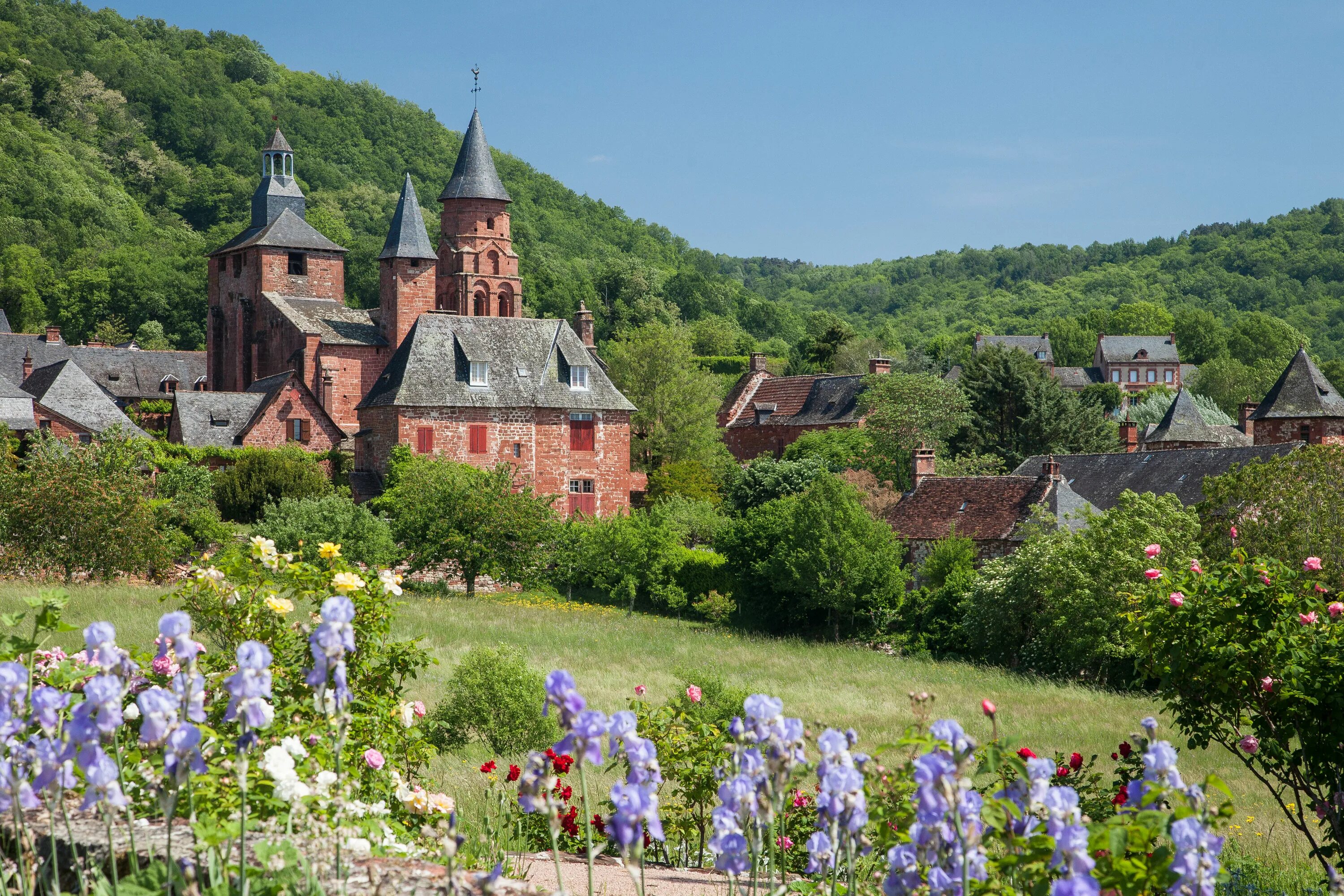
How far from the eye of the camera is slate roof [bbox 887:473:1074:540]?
37.5 m

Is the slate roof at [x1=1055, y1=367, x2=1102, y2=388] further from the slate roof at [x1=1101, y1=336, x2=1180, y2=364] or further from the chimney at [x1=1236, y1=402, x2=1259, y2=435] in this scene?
the chimney at [x1=1236, y1=402, x2=1259, y2=435]

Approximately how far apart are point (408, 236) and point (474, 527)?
66.7 feet

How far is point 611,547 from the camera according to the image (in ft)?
135

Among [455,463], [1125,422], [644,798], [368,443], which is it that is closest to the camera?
[644,798]

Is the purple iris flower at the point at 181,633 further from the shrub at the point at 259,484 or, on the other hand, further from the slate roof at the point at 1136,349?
the slate roof at the point at 1136,349

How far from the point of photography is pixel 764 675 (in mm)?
26953

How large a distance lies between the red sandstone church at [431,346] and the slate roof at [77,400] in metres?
5.40

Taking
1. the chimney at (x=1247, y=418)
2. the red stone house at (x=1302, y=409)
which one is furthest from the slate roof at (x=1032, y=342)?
the red stone house at (x=1302, y=409)

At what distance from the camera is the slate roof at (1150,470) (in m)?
39.2

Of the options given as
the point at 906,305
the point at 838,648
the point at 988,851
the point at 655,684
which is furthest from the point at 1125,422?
the point at 906,305

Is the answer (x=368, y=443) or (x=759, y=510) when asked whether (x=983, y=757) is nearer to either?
(x=759, y=510)

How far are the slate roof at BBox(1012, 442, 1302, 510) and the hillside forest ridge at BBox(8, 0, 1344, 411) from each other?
105 feet

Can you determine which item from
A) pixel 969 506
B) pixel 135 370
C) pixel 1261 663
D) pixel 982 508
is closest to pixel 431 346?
pixel 969 506

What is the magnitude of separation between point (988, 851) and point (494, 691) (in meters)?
10.3
